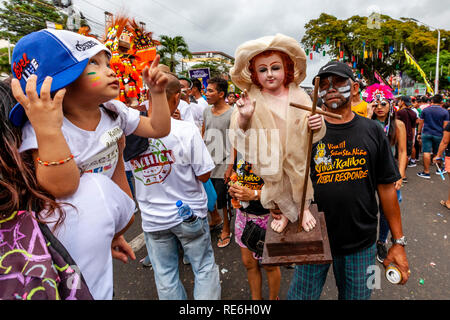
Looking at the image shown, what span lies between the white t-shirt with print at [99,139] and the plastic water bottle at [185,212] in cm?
81

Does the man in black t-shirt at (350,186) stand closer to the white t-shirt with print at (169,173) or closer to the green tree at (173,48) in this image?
the white t-shirt with print at (169,173)

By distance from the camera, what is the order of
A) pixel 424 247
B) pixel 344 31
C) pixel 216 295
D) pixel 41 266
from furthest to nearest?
pixel 344 31, pixel 424 247, pixel 216 295, pixel 41 266

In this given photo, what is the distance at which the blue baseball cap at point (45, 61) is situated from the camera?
837 mm

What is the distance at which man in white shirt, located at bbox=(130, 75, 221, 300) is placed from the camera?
1933mm

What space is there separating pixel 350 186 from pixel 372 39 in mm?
25762

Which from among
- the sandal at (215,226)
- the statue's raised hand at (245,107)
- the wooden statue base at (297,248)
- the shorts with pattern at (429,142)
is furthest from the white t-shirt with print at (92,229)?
the shorts with pattern at (429,142)

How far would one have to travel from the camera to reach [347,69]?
175cm

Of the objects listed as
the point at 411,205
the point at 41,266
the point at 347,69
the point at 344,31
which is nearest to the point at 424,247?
the point at 411,205

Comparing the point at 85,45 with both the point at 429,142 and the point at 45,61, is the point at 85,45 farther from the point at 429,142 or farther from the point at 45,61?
the point at 429,142

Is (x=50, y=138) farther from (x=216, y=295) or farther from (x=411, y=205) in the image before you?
(x=411, y=205)

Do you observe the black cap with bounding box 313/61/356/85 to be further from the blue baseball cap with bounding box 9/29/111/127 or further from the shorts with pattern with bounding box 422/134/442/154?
the shorts with pattern with bounding box 422/134/442/154

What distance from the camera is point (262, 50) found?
1.37 metres

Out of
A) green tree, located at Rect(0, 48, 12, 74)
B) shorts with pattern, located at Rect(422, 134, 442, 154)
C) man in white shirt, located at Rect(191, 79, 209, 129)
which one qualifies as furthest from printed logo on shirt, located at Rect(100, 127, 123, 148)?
green tree, located at Rect(0, 48, 12, 74)

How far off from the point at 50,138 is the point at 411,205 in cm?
552
